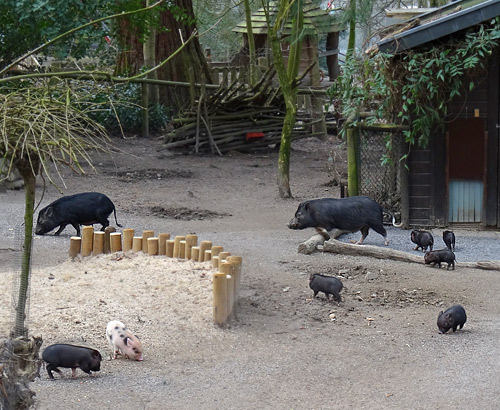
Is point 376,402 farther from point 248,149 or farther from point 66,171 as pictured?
point 248,149

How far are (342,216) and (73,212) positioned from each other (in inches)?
162

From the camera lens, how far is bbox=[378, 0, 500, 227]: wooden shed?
1383 cm

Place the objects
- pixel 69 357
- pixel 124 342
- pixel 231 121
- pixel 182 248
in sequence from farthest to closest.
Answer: pixel 231 121 < pixel 182 248 < pixel 124 342 < pixel 69 357

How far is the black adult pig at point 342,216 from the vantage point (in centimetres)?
1271

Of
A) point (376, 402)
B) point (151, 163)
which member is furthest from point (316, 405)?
point (151, 163)

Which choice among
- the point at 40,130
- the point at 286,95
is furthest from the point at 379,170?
the point at 40,130

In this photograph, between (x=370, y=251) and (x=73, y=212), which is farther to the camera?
(x=73, y=212)

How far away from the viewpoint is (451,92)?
13484mm

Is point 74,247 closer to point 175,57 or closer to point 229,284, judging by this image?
point 229,284

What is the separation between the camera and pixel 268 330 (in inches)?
336

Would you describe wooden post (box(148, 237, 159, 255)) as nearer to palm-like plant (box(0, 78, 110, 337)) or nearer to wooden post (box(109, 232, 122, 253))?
wooden post (box(109, 232, 122, 253))

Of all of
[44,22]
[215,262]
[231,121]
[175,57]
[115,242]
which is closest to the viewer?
[215,262]

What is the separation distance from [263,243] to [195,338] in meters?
4.50

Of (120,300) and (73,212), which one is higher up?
(73,212)
